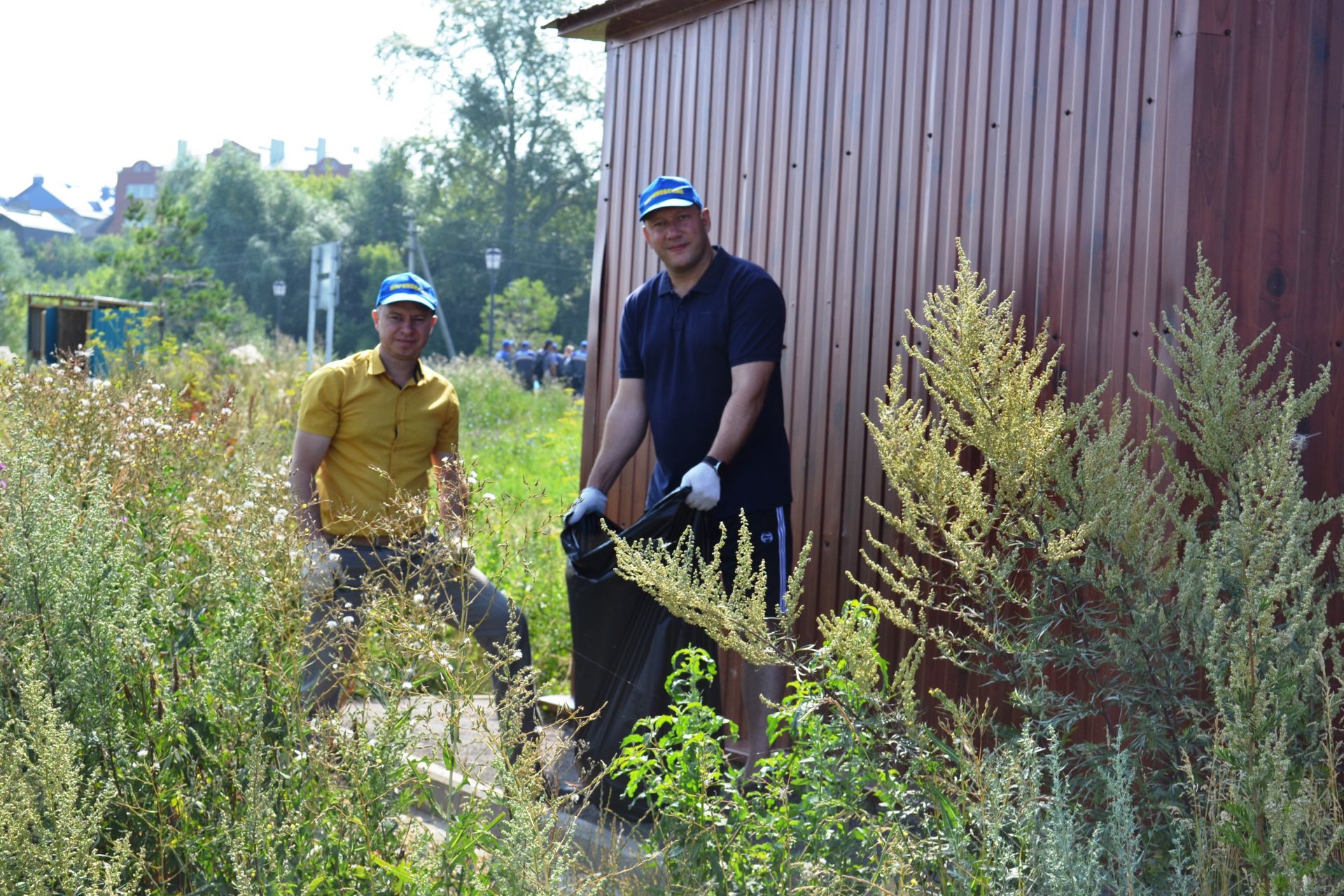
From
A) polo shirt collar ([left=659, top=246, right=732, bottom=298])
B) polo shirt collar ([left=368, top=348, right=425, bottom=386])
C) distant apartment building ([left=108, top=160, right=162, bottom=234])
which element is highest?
distant apartment building ([left=108, top=160, right=162, bottom=234])

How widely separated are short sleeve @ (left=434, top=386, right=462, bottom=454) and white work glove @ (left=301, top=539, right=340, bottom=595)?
0.94 metres

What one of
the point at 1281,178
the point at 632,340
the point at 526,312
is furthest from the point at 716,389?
the point at 526,312

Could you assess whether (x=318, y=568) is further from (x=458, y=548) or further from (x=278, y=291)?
(x=278, y=291)

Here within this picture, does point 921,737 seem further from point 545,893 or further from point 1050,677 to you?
point 1050,677

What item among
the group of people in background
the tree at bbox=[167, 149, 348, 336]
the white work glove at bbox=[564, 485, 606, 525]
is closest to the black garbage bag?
the white work glove at bbox=[564, 485, 606, 525]

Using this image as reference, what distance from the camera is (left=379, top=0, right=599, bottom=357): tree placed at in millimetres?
47438

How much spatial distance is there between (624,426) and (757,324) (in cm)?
77

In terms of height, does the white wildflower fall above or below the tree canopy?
below

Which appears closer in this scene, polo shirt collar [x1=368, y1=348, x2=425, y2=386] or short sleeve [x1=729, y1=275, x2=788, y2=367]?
short sleeve [x1=729, y1=275, x2=788, y2=367]

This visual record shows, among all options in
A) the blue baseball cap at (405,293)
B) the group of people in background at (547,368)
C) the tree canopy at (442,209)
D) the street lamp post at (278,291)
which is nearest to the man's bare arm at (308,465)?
the blue baseball cap at (405,293)

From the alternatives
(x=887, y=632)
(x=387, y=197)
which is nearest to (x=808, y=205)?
(x=887, y=632)

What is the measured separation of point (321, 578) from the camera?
421cm

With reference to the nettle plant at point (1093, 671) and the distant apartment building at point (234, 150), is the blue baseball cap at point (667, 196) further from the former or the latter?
the distant apartment building at point (234, 150)

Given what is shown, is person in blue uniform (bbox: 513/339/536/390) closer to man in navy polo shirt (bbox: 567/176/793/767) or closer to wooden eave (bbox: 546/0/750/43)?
wooden eave (bbox: 546/0/750/43)
